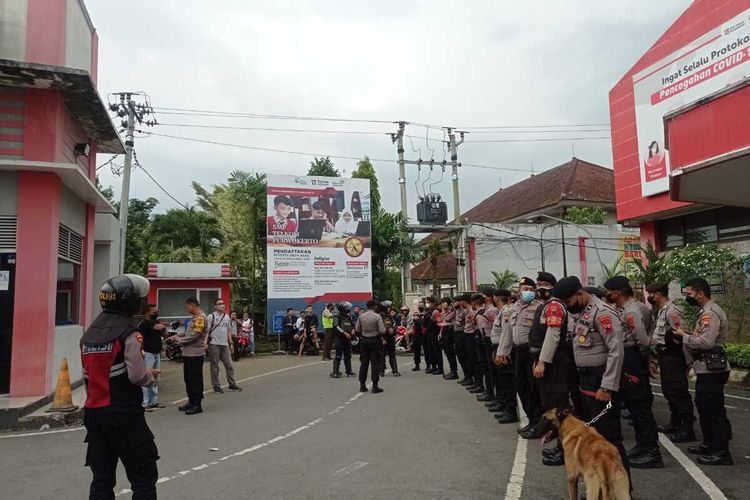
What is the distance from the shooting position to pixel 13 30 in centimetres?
952

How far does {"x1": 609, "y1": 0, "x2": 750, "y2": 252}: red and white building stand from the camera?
714 cm

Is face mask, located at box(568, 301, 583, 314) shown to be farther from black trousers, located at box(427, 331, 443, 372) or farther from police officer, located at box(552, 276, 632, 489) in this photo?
black trousers, located at box(427, 331, 443, 372)

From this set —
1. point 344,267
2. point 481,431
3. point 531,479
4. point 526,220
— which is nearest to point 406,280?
point 344,267

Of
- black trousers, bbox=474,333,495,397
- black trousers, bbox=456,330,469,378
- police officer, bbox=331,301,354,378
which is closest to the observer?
black trousers, bbox=474,333,495,397

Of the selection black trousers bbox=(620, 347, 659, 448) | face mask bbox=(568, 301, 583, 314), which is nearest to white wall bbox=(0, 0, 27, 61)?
face mask bbox=(568, 301, 583, 314)

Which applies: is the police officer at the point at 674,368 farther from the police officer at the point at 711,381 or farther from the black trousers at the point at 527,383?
the black trousers at the point at 527,383

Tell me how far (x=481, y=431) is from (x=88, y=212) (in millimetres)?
9796

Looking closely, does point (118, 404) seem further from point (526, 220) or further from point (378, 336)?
point (526, 220)

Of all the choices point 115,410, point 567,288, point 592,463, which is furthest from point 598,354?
point 115,410

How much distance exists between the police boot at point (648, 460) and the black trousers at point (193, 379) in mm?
6184

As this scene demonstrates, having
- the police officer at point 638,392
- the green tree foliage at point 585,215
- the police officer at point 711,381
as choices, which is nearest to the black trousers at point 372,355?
the police officer at point 638,392

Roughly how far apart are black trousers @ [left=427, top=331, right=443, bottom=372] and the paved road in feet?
12.8

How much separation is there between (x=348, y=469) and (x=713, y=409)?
3.58m

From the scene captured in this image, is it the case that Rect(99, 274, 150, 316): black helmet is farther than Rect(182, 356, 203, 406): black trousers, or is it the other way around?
Rect(182, 356, 203, 406): black trousers
